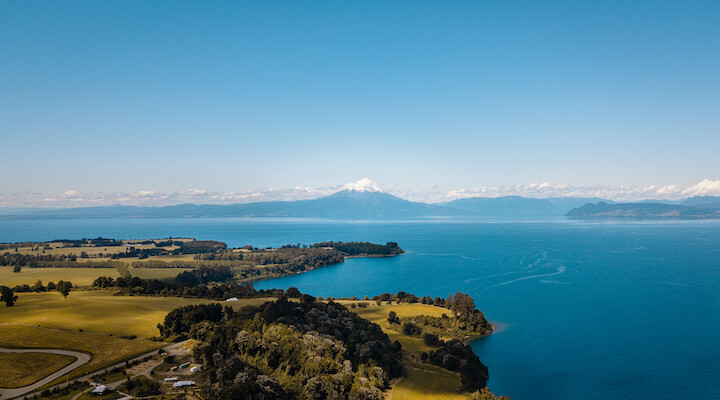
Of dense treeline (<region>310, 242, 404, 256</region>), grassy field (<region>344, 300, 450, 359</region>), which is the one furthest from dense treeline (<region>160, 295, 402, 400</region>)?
dense treeline (<region>310, 242, 404, 256</region>)

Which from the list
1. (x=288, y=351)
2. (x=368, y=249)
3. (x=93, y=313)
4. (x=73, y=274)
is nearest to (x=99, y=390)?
(x=288, y=351)

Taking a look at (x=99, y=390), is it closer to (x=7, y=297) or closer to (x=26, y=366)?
(x=26, y=366)

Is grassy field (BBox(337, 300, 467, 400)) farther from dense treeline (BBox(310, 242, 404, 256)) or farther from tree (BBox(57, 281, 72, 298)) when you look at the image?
dense treeline (BBox(310, 242, 404, 256))

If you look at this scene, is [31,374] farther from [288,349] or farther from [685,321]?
[685,321]

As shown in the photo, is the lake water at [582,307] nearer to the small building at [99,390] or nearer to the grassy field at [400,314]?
the grassy field at [400,314]

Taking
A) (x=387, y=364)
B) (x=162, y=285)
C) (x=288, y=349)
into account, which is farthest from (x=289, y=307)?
(x=162, y=285)

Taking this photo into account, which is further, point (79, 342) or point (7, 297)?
point (7, 297)
